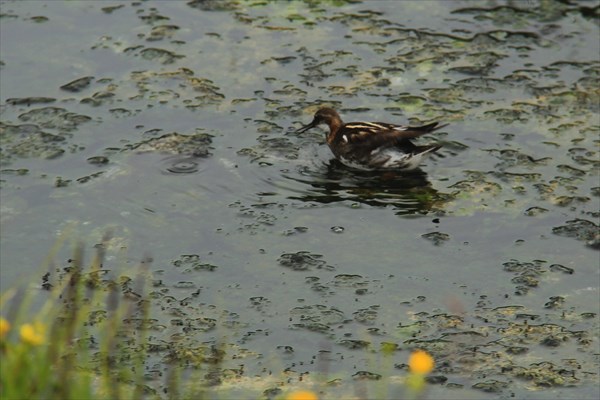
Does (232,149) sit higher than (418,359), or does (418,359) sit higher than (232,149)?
(418,359)

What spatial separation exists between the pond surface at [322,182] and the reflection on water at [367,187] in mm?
26

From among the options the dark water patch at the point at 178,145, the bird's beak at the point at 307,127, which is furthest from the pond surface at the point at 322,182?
the bird's beak at the point at 307,127

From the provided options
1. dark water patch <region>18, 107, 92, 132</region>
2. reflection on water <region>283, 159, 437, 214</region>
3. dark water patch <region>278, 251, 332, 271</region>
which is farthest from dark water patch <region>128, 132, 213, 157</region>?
dark water patch <region>278, 251, 332, 271</region>

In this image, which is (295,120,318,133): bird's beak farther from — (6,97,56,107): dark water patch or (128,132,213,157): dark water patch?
(6,97,56,107): dark water patch

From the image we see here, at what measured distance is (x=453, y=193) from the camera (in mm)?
11188

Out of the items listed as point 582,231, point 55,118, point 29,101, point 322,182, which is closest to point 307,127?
point 322,182

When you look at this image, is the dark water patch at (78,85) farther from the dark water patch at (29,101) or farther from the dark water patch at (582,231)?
the dark water patch at (582,231)

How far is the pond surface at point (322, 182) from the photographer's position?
8.96m

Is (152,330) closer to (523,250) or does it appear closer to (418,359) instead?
(523,250)

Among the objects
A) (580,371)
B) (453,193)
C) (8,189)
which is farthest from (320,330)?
(8,189)

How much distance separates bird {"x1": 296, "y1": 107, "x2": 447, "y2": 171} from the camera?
1160cm

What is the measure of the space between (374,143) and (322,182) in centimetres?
59

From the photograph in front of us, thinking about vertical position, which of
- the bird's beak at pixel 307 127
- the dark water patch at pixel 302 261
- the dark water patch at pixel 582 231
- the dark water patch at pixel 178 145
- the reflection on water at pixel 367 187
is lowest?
the reflection on water at pixel 367 187

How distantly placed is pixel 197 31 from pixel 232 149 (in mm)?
2531
